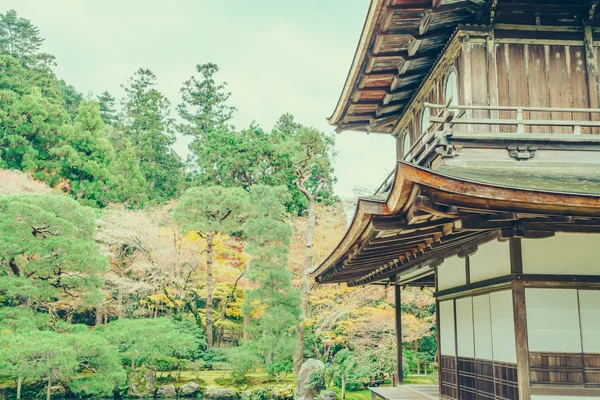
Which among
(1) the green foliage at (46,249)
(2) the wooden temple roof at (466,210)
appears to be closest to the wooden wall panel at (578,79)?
(2) the wooden temple roof at (466,210)

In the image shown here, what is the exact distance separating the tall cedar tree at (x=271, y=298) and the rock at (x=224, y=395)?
1279 mm

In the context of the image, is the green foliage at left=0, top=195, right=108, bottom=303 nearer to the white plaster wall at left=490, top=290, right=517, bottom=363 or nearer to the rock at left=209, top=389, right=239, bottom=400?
the rock at left=209, top=389, right=239, bottom=400

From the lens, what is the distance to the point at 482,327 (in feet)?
21.2

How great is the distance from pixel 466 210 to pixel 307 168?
65.1 ft

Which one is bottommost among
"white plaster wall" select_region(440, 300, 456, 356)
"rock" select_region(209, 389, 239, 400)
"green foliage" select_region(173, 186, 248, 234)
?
"rock" select_region(209, 389, 239, 400)

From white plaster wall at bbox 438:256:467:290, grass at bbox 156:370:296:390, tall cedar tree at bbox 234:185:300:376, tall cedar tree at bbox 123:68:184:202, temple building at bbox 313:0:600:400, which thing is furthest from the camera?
tall cedar tree at bbox 123:68:184:202

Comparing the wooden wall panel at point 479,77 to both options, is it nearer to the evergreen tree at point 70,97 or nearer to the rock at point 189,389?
the rock at point 189,389

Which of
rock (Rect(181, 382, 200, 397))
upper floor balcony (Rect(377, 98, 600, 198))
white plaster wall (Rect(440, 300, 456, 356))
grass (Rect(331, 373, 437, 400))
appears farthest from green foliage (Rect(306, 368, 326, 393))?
upper floor balcony (Rect(377, 98, 600, 198))

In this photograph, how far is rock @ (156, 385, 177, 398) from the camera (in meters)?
19.0

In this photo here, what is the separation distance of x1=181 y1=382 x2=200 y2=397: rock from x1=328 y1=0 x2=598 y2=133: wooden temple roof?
13.9 metres

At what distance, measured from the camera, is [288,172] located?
3102 cm

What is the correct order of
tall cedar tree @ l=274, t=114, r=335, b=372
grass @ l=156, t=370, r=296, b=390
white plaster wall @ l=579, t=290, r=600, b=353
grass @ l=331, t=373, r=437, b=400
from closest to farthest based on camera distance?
white plaster wall @ l=579, t=290, r=600, b=353 → grass @ l=331, t=373, r=437, b=400 → grass @ l=156, t=370, r=296, b=390 → tall cedar tree @ l=274, t=114, r=335, b=372

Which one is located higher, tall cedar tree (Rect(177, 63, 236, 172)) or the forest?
tall cedar tree (Rect(177, 63, 236, 172))

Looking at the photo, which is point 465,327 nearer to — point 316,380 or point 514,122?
point 514,122
